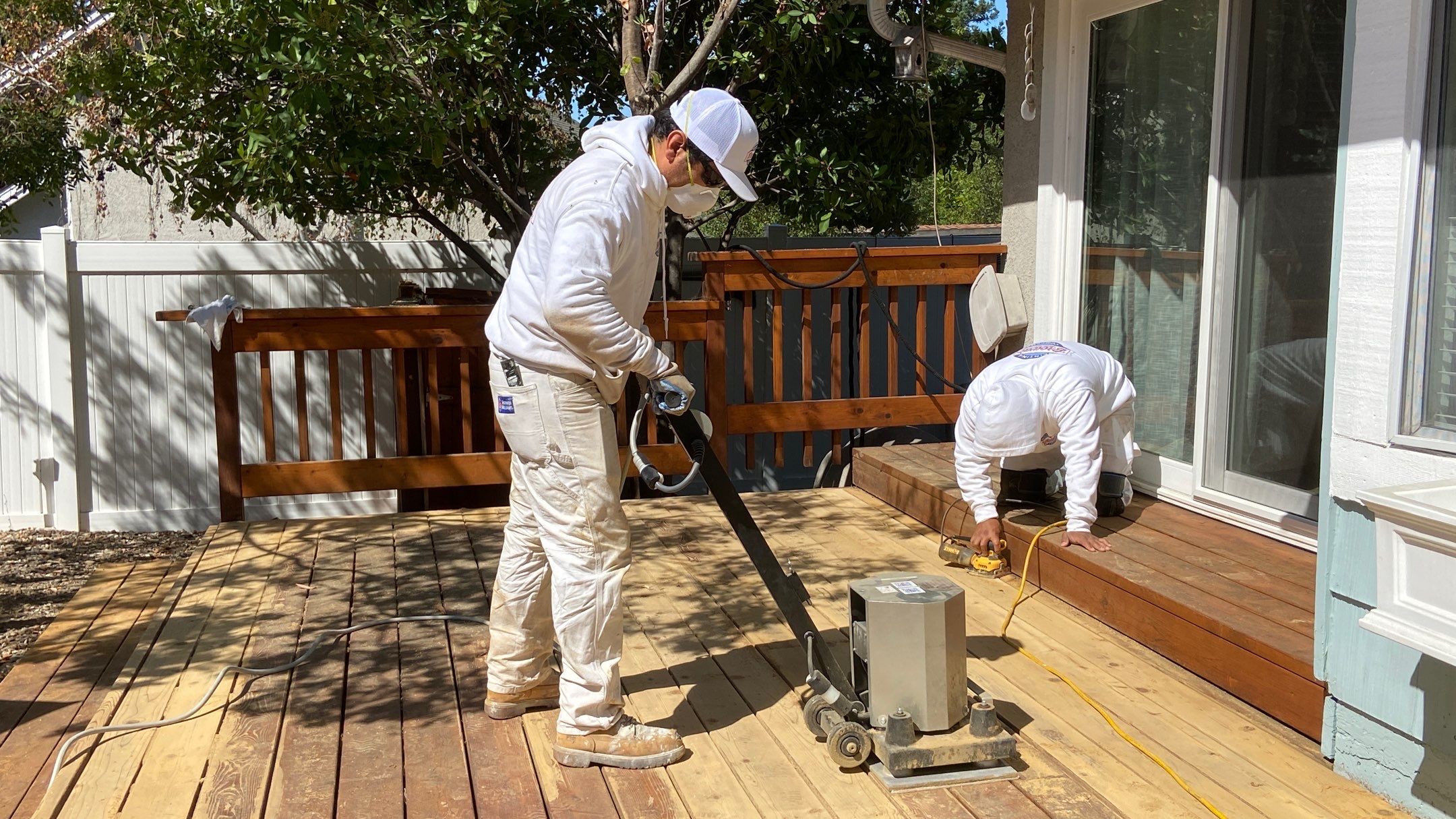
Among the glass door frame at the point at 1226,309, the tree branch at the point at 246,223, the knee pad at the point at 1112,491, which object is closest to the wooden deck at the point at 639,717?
the knee pad at the point at 1112,491

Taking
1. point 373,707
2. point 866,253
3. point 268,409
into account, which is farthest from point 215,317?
point 866,253

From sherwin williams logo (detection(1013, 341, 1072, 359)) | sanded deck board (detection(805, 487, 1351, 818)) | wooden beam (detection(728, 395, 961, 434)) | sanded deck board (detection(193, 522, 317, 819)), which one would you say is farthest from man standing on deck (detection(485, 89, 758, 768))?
wooden beam (detection(728, 395, 961, 434))

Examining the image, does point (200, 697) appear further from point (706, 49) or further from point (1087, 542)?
point (706, 49)

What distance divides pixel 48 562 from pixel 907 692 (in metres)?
4.96

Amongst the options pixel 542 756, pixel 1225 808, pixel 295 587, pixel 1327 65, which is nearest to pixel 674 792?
pixel 542 756

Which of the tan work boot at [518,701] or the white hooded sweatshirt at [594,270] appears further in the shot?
the tan work boot at [518,701]

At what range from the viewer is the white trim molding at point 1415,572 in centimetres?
213

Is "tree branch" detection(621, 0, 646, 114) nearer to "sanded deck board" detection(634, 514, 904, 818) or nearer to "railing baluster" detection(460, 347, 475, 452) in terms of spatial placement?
"railing baluster" detection(460, 347, 475, 452)

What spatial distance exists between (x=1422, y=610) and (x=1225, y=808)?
77 centimetres

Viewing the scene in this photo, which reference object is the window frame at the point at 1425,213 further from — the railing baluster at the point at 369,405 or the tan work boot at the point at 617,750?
the railing baluster at the point at 369,405

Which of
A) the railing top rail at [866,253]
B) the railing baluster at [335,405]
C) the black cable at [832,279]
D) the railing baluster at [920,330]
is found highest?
the railing top rail at [866,253]

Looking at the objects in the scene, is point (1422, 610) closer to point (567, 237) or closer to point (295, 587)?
point (567, 237)

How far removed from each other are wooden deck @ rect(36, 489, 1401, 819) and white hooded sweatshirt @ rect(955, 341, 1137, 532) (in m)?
0.41

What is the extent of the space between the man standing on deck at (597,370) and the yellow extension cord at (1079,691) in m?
1.18
